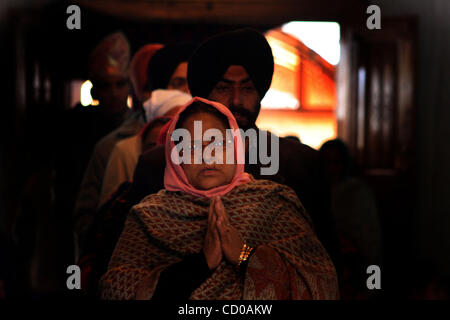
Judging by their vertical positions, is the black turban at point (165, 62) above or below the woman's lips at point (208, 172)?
above

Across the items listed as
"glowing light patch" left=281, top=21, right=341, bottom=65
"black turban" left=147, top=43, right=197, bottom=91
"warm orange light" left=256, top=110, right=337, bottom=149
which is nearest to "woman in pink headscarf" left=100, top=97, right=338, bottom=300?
"warm orange light" left=256, top=110, right=337, bottom=149

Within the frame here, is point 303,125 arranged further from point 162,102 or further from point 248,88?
point 162,102

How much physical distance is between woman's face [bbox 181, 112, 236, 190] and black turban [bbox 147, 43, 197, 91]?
263mm

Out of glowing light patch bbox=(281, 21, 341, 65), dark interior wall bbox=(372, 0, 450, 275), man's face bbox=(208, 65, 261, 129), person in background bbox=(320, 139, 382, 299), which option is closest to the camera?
man's face bbox=(208, 65, 261, 129)

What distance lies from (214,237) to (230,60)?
368mm

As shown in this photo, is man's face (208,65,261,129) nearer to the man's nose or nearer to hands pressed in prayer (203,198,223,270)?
the man's nose

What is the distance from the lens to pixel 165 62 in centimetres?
129

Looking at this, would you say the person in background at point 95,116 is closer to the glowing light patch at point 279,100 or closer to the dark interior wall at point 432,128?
the glowing light patch at point 279,100

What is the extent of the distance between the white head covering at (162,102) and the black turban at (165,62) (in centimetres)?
3

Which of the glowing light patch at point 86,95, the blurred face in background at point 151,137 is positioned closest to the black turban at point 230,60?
the blurred face in background at point 151,137

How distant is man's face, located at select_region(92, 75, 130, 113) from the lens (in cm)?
138

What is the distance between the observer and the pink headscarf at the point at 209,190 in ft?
3.24

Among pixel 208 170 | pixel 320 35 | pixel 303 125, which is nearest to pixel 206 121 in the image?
pixel 208 170
